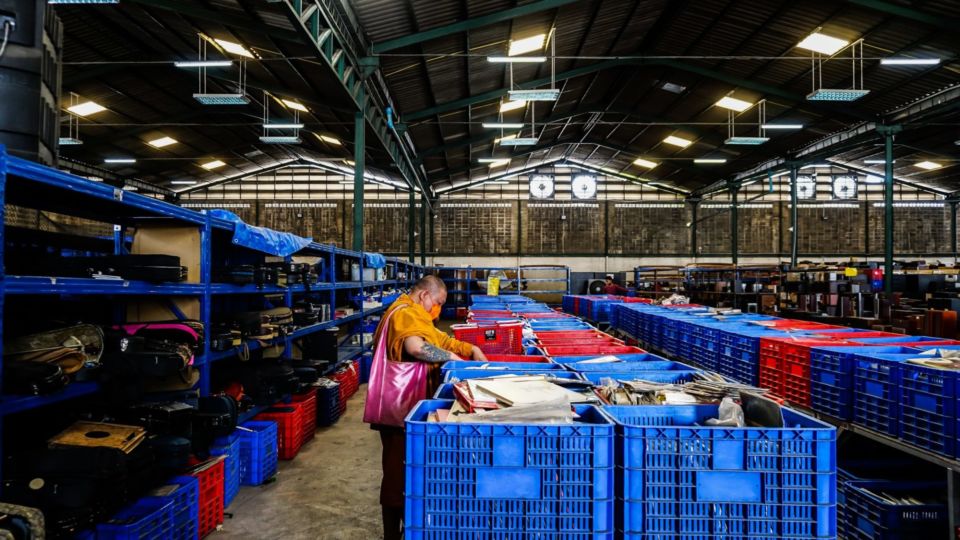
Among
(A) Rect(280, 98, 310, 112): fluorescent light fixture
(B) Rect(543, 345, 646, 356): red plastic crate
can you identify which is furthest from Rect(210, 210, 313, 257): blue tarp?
(A) Rect(280, 98, 310, 112): fluorescent light fixture

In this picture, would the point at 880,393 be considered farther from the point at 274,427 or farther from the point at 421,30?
the point at 421,30

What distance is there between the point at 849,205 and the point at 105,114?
2855 centimetres

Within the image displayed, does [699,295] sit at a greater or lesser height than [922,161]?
lesser

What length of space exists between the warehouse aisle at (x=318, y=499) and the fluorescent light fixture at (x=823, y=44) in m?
11.6

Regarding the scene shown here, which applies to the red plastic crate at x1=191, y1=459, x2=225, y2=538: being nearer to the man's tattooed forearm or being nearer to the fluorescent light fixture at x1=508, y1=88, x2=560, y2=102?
the man's tattooed forearm

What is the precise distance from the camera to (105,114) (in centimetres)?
1327


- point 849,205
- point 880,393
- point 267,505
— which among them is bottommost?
point 267,505

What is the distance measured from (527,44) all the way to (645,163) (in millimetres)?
11986

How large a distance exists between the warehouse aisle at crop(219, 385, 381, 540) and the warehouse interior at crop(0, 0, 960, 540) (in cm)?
3

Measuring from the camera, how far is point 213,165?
20125 millimetres

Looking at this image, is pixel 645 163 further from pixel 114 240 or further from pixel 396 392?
pixel 396 392

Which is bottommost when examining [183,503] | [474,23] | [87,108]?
[183,503]

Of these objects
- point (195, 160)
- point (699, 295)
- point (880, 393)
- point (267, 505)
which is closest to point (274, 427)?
point (267, 505)

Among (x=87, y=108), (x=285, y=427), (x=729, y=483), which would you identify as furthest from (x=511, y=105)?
(x=729, y=483)
